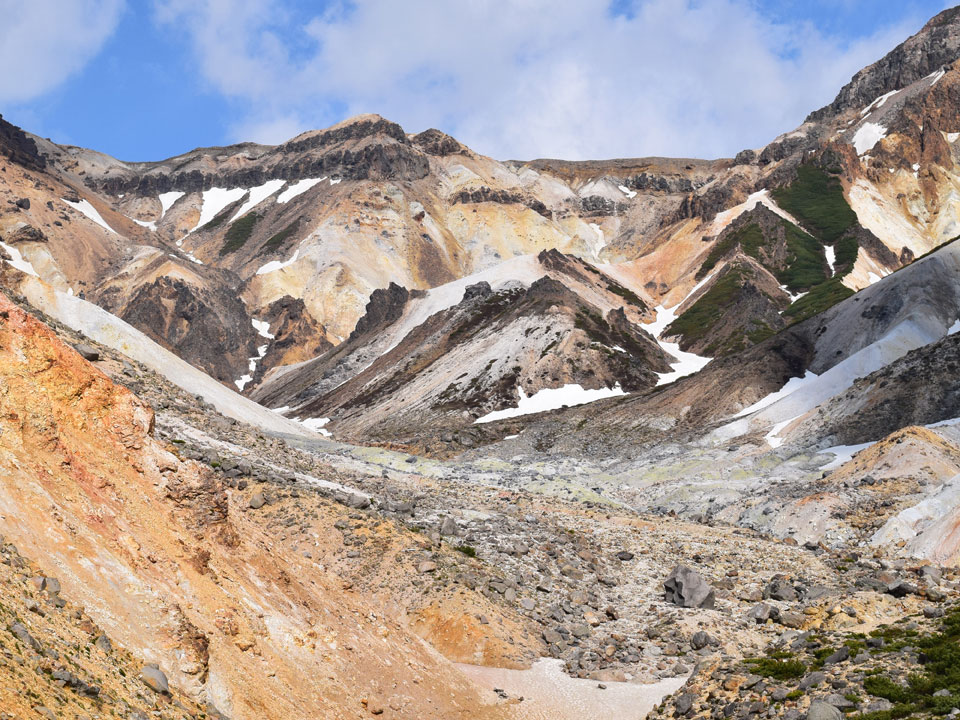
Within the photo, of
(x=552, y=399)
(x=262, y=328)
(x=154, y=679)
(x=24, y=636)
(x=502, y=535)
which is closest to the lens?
(x=24, y=636)

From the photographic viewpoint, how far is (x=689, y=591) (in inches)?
1206

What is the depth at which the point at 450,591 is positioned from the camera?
1082 inches

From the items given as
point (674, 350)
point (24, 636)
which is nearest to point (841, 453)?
point (24, 636)

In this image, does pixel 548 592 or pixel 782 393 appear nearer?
pixel 548 592

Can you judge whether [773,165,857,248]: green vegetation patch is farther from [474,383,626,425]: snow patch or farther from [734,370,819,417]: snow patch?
[734,370,819,417]: snow patch

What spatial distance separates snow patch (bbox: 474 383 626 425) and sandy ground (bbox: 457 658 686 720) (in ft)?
241

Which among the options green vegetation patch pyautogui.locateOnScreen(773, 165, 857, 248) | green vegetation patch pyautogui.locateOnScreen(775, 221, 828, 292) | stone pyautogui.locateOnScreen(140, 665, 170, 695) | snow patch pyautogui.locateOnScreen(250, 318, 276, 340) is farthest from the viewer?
snow patch pyautogui.locateOnScreen(250, 318, 276, 340)

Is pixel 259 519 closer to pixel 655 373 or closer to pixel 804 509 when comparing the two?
pixel 804 509

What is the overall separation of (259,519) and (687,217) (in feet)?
599

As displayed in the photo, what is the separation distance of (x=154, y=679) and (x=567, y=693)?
42.5ft

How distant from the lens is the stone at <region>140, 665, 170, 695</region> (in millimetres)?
14258

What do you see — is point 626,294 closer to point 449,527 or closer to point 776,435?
point 776,435

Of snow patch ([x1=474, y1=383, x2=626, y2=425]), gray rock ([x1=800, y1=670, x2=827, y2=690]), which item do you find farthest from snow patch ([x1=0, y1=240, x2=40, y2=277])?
gray rock ([x1=800, y1=670, x2=827, y2=690])

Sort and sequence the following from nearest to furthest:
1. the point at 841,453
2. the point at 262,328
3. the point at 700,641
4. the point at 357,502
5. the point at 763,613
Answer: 1. the point at 700,641
2. the point at 763,613
3. the point at 357,502
4. the point at 841,453
5. the point at 262,328
